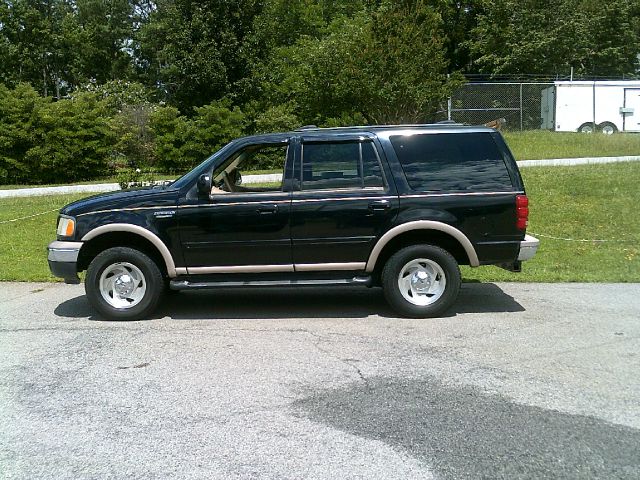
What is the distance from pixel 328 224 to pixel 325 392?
2270 millimetres

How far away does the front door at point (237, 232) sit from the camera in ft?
21.6

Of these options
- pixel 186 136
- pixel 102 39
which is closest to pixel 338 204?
pixel 186 136

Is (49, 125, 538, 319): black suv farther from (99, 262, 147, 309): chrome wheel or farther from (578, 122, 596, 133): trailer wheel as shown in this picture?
(578, 122, 596, 133): trailer wheel

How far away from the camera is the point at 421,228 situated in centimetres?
656

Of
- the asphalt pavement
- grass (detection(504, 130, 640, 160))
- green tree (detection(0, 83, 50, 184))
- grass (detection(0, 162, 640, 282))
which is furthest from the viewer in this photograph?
green tree (detection(0, 83, 50, 184))

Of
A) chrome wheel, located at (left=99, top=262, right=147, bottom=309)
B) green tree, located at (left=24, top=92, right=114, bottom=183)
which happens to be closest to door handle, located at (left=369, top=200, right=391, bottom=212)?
chrome wheel, located at (left=99, top=262, right=147, bottom=309)

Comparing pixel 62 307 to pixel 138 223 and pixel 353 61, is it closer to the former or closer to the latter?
pixel 138 223

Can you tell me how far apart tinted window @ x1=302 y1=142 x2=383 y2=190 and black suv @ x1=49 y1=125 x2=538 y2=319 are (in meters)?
0.01

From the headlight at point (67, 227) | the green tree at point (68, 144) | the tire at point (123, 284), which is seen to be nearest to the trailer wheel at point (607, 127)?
the green tree at point (68, 144)

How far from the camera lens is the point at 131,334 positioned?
20.8 ft

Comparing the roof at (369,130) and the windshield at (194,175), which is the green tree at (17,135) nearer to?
the windshield at (194,175)

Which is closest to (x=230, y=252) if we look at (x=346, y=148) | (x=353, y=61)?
(x=346, y=148)

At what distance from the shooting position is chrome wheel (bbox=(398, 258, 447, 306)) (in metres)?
6.74

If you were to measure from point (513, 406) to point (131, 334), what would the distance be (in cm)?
382
